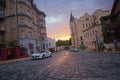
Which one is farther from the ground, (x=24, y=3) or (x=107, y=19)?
(x=24, y=3)

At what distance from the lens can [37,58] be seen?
2861cm

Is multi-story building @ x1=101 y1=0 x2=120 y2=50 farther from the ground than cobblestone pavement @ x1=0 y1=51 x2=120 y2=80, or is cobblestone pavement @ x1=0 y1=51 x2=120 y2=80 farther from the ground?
multi-story building @ x1=101 y1=0 x2=120 y2=50

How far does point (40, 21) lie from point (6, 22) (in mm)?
19862

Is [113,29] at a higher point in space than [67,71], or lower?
higher

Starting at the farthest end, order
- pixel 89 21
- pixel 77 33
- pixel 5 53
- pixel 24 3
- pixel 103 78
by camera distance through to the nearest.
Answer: pixel 77 33
pixel 89 21
pixel 24 3
pixel 5 53
pixel 103 78

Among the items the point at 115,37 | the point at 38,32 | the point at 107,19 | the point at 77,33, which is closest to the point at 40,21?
the point at 38,32

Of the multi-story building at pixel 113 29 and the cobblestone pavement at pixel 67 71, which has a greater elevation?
the multi-story building at pixel 113 29

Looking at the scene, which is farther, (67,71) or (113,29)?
(113,29)

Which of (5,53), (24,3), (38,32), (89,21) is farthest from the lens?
(89,21)

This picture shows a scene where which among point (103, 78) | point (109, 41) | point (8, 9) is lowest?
point (103, 78)

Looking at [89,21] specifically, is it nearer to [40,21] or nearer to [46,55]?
[40,21]

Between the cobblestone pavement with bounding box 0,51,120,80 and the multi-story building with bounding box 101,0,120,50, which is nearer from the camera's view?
the cobblestone pavement with bounding box 0,51,120,80

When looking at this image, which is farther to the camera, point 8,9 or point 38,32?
point 38,32

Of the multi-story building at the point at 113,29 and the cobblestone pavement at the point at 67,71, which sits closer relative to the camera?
the cobblestone pavement at the point at 67,71
